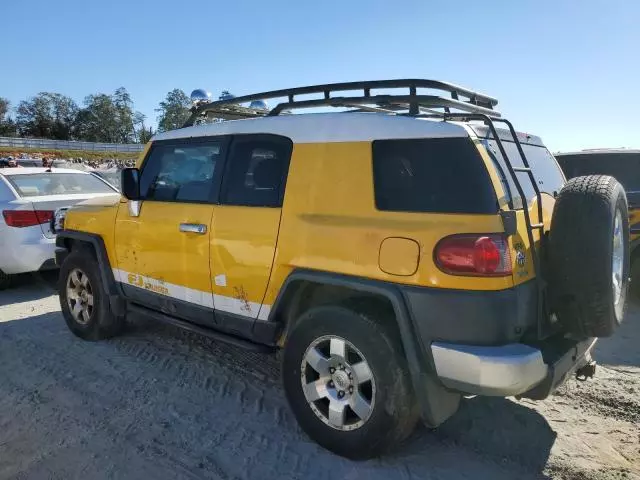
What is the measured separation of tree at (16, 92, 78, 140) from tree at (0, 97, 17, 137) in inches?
66.7

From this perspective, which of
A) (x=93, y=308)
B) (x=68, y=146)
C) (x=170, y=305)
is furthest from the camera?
(x=68, y=146)

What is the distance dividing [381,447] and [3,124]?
374ft

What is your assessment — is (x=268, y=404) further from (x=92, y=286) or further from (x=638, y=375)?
(x=638, y=375)

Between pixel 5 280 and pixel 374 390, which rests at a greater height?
pixel 374 390

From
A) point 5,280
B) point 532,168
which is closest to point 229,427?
point 532,168

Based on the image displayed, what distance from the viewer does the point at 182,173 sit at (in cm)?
398

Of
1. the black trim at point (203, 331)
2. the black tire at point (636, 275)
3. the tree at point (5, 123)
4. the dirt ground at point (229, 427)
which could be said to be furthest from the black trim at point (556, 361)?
the tree at point (5, 123)

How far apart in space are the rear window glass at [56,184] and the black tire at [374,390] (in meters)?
5.42

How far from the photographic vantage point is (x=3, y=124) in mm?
96250

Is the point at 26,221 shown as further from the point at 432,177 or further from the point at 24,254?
the point at 432,177

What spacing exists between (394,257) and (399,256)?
3cm

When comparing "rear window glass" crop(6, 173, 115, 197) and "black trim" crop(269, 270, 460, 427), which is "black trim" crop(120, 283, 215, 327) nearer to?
"black trim" crop(269, 270, 460, 427)

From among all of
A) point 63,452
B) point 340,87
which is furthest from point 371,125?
point 63,452

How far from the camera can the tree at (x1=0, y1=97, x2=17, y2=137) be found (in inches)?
3703
